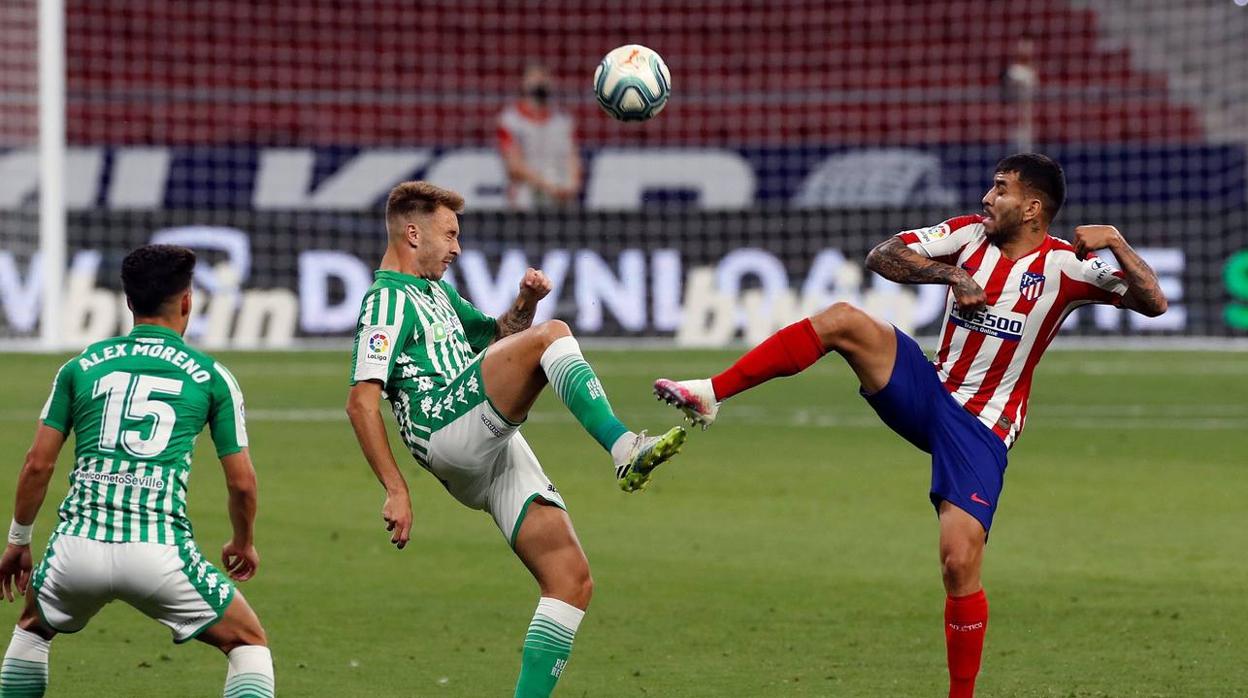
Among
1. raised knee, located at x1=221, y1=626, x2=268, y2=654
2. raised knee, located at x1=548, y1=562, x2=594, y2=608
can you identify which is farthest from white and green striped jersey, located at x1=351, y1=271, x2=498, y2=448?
raised knee, located at x1=221, y1=626, x2=268, y2=654

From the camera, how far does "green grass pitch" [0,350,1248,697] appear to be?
6.82m

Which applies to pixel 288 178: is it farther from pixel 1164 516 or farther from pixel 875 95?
pixel 1164 516

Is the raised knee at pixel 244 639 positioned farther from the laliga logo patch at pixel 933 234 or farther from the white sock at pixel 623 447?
the laliga logo patch at pixel 933 234

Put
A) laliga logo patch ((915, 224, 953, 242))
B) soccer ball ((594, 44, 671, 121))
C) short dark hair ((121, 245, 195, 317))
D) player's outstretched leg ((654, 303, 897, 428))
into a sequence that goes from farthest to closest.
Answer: soccer ball ((594, 44, 671, 121))
laliga logo patch ((915, 224, 953, 242))
player's outstretched leg ((654, 303, 897, 428))
short dark hair ((121, 245, 195, 317))

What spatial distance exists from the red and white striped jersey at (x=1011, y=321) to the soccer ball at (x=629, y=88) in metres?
1.43

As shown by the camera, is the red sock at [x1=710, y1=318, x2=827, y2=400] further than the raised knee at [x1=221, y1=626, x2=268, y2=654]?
Yes

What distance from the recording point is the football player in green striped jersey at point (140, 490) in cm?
495

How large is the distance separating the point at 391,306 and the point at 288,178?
20.1 meters

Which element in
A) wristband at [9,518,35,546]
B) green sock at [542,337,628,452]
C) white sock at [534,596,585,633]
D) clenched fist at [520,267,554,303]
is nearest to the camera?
wristband at [9,518,35,546]

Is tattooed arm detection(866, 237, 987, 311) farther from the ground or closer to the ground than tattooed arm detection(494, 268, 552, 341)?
farther from the ground

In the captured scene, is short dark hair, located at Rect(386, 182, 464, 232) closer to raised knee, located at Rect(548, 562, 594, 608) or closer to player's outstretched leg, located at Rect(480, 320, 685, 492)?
player's outstretched leg, located at Rect(480, 320, 685, 492)

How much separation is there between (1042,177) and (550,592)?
226cm

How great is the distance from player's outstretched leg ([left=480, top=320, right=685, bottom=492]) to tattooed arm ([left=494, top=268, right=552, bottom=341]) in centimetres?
43

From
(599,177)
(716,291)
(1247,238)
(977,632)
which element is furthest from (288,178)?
(977,632)
